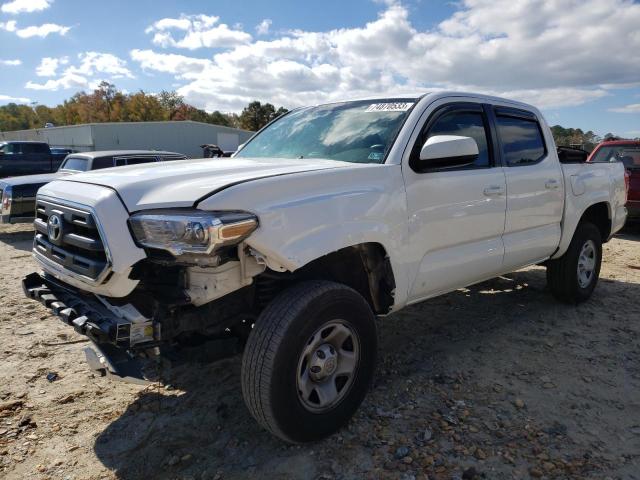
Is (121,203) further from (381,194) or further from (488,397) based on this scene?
(488,397)

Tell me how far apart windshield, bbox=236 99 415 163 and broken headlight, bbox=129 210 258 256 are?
1.18 metres

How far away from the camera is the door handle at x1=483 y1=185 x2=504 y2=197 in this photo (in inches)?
144

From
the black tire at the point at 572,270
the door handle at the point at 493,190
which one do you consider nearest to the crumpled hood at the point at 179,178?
the door handle at the point at 493,190

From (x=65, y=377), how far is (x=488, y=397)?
298cm

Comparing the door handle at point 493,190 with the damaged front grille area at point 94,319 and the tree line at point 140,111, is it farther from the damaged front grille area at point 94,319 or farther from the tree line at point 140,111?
the tree line at point 140,111

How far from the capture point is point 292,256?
93.9 inches

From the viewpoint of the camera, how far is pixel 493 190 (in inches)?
146

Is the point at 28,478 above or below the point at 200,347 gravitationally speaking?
below

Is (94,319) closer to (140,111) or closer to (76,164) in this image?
(76,164)

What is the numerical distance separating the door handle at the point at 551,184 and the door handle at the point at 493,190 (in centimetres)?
83

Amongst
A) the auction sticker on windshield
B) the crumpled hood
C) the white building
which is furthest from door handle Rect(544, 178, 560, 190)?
the white building

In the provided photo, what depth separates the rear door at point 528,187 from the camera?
13.1ft

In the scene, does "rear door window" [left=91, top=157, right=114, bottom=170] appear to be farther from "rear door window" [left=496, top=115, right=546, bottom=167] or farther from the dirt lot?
"rear door window" [left=496, top=115, right=546, bottom=167]

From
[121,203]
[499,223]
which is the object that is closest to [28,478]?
[121,203]
